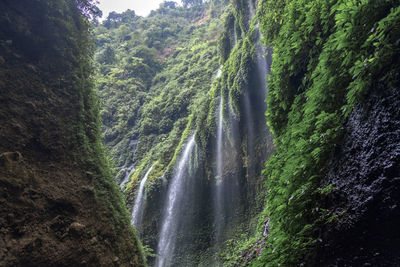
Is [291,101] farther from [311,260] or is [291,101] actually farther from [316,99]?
[311,260]

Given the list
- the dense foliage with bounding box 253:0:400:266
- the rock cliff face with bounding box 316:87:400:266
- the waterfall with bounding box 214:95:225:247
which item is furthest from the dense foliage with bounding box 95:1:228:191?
the rock cliff face with bounding box 316:87:400:266

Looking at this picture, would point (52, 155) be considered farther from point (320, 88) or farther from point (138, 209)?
point (138, 209)

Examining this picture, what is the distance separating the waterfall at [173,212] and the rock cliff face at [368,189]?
928 centimetres

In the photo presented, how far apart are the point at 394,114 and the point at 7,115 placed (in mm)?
5479

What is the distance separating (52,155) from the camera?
14.0 feet

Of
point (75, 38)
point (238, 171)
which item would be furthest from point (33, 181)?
point (238, 171)

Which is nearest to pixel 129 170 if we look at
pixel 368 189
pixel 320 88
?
pixel 320 88

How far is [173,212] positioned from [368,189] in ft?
33.1

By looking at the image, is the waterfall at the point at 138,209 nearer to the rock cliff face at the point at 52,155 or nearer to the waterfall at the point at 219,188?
the waterfall at the point at 219,188

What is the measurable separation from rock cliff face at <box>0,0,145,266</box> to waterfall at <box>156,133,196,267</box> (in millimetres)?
5628

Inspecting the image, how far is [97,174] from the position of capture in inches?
194

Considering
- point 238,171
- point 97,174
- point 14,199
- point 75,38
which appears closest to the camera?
point 14,199

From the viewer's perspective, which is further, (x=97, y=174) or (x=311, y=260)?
(x=97, y=174)

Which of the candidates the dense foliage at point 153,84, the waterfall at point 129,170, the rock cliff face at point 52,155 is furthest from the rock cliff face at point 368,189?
the waterfall at point 129,170
